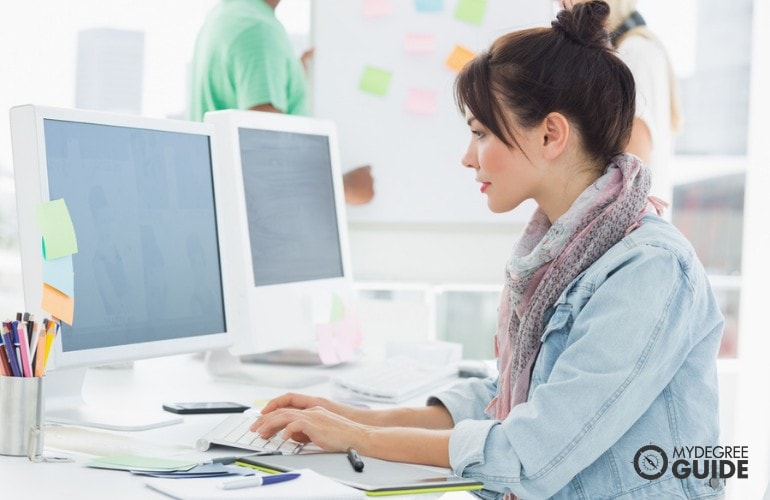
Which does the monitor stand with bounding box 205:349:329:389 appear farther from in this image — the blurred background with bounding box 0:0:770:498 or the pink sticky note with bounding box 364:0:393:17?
the pink sticky note with bounding box 364:0:393:17

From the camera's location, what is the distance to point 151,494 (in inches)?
34.8

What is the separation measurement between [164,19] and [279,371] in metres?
1.58

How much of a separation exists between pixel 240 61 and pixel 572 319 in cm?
148

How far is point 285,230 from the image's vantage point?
1609 millimetres

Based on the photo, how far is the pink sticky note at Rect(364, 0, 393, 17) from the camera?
280 centimetres

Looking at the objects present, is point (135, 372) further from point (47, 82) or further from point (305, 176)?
point (47, 82)

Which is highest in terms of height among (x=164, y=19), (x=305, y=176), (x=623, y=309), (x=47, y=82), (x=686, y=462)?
(x=164, y=19)

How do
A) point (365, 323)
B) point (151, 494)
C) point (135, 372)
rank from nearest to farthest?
point (151, 494) → point (135, 372) → point (365, 323)

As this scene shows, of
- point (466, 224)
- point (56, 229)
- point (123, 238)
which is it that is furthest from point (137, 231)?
point (466, 224)

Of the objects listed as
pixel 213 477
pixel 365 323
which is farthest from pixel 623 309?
pixel 365 323

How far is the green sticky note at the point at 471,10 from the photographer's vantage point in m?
2.79

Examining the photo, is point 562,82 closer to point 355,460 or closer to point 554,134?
point 554,134

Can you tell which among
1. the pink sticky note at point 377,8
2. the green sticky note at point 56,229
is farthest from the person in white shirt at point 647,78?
the green sticky note at point 56,229

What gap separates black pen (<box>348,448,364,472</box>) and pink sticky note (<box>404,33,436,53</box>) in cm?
198
